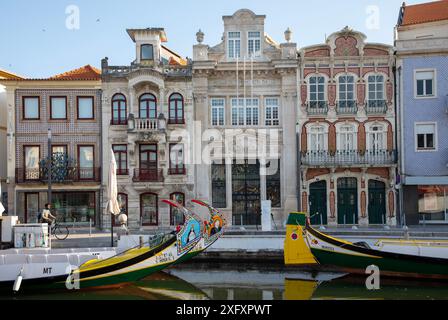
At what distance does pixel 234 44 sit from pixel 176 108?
542cm

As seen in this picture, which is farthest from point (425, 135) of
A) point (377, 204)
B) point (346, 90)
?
point (346, 90)

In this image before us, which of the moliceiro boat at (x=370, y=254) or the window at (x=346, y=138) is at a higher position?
the window at (x=346, y=138)

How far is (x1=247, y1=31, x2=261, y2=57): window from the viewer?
104 feet

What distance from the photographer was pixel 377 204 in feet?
101

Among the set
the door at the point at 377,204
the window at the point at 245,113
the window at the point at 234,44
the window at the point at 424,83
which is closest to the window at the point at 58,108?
the window at the point at 245,113

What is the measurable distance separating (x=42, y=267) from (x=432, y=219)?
22946 mm

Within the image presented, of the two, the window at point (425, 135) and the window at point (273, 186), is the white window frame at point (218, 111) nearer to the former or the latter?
the window at point (273, 186)

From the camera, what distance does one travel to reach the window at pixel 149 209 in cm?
3120

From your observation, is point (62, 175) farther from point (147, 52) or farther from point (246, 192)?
point (246, 192)

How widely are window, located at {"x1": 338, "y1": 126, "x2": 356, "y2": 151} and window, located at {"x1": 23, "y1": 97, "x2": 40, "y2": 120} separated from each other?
61.9ft

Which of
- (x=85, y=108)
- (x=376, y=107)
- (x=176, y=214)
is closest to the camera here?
(x=376, y=107)

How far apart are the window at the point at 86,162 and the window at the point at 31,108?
11.2 ft

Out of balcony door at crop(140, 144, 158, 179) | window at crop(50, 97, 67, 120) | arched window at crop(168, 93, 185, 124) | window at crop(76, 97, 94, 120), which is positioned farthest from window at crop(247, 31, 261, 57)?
window at crop(50, 97, 67, 120)
